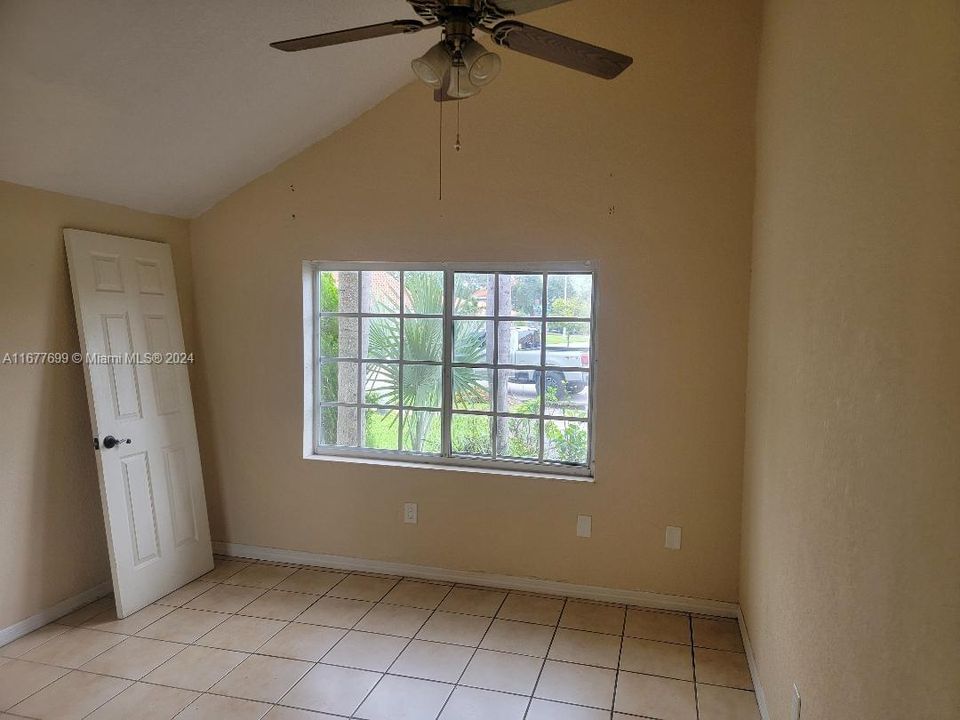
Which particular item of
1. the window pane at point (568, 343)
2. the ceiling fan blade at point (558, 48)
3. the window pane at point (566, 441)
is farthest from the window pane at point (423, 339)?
the ceiling fan blade at point (558, 48)

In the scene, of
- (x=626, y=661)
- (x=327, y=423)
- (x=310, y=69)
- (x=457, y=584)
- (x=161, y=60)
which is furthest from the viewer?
(x=327, y=423)

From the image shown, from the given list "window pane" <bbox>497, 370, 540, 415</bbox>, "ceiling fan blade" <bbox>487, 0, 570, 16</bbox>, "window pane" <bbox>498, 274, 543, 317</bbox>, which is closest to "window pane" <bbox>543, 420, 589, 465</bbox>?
"window pane" <bbox>497, 370, 540, 415</bbox>

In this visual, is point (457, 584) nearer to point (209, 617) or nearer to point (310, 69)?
point (209, 617)

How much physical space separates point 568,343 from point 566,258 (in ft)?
1.52

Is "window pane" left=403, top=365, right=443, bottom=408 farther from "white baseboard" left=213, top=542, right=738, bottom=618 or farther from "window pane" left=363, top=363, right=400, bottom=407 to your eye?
"white baseboard" left=213, top=542, right=738, bottom=618

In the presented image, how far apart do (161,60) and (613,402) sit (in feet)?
8.35

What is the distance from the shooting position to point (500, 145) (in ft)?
11.6

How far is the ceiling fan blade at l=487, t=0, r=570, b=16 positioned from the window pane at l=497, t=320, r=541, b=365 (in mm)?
2003

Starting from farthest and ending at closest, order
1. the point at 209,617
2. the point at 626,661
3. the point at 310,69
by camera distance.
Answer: the point at 209,617 → the point at 310,69 → the point at 626,661

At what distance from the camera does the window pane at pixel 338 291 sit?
3.97 metres

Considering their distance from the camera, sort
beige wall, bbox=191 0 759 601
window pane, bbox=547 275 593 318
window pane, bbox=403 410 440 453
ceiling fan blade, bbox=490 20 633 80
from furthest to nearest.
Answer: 1. window pane, bbox=403 410 440 453
2. window pane, bbox=547 275 593 318
3. beige wall, bbox=191 0 759 601
4. ceiling fan blade, bbox=490 20 633 80

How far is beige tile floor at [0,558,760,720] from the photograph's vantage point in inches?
101

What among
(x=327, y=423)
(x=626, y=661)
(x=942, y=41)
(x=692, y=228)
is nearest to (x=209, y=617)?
(x=327, y=423)

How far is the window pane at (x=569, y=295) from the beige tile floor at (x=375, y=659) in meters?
1.55
